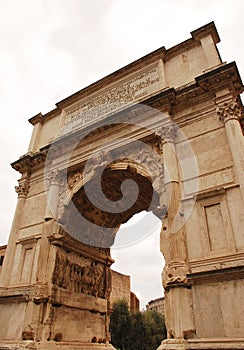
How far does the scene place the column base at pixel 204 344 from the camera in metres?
4.82

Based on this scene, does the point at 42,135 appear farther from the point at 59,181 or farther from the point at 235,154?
the point at 235,154

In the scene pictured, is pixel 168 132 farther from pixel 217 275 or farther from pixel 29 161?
pixel 29 161

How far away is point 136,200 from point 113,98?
143 inches

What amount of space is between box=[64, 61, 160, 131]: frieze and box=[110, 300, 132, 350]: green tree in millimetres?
16413

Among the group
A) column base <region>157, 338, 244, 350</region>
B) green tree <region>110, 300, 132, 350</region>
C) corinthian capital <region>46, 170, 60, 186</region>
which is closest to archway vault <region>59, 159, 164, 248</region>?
corinthian capital <region>46, 170, 60, 186</region>

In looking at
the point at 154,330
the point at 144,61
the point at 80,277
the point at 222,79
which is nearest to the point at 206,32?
the point at 144,61

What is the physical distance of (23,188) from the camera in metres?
10.5

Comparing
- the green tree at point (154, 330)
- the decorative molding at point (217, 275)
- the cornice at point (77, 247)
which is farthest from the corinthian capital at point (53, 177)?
the green tree at point (154, 330)

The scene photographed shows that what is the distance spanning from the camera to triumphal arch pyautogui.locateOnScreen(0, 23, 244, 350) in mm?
5656

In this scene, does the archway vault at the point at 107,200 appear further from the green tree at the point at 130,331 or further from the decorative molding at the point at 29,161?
the green tree at the point at 130,331

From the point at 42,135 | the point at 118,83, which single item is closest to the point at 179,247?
the point at 118,83

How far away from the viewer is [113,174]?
920 cm

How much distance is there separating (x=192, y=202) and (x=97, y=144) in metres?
3.89

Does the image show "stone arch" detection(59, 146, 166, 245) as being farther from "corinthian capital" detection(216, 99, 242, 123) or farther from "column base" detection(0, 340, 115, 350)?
"column base" detection(0, 340, 115, 350)
